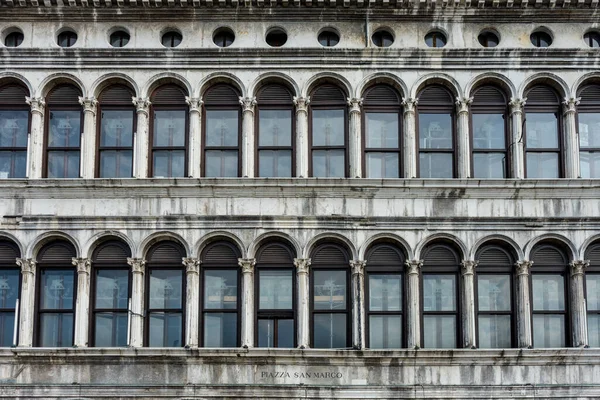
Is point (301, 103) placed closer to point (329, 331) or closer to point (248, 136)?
point (248, 136)

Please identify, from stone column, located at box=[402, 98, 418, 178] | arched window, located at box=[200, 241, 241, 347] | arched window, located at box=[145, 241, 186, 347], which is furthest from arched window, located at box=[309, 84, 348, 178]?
arched window, located at box=[145, 241, 186, 347]

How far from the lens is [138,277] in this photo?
946 inches

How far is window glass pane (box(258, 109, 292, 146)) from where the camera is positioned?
25.0m

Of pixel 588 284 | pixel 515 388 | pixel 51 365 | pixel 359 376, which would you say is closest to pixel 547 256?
pixel 588 284

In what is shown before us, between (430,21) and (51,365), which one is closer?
(51,365)

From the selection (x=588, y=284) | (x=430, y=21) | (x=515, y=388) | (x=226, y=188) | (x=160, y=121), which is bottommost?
(x=515, y=388)

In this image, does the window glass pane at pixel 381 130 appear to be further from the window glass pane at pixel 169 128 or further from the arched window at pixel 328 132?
the window glass pane at pixel 169 128

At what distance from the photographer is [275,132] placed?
25109 millimetres

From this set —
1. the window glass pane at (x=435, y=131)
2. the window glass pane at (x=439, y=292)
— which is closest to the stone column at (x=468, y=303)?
the window glass pane at (x=439, y=292)

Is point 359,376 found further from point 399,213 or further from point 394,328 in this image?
point 399,213

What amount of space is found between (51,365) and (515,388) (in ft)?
31.7

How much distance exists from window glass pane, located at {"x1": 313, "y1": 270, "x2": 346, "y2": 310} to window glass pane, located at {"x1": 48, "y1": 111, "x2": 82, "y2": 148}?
20.2 ft

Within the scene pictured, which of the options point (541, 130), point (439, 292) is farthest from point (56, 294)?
point (541, 130)

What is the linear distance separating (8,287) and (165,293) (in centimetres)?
338
